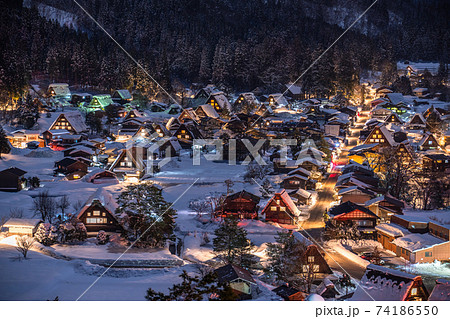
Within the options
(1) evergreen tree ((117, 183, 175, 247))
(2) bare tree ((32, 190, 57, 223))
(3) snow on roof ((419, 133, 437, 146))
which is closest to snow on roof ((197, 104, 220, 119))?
(3) snow on roof ((419, 133, 437, 146))

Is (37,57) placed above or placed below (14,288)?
above

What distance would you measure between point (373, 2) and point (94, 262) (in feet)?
270

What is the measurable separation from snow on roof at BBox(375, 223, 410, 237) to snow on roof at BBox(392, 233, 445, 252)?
0.31 meters

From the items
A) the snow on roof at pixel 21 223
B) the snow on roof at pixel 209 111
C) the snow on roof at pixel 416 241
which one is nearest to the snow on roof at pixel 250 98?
the snow on roof at pixel 209 111

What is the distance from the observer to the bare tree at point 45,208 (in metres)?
20.3

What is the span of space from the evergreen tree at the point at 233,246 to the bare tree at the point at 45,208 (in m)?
7.49

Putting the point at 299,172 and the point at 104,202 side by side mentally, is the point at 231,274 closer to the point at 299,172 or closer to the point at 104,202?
the point at 104,202

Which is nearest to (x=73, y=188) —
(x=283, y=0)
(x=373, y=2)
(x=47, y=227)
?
(x=47, y=227)

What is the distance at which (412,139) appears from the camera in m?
36.6

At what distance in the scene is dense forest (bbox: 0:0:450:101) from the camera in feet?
163

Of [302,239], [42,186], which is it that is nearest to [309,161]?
[302,239]

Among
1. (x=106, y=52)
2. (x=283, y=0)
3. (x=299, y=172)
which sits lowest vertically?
(x=299, y=172)

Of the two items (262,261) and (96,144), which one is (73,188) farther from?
(262,261)

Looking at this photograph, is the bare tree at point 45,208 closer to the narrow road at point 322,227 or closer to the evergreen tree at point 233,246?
the evergreen tree at point 233,246
